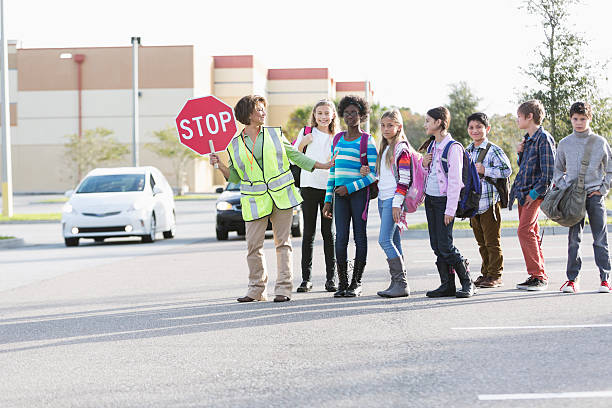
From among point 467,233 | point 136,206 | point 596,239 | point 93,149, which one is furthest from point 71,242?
point 93,149

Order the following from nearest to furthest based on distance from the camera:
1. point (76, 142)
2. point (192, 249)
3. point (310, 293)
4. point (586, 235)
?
1. point (310, 293)
2. point (192, 249)
3. point (586, 235)
4. point (76, 142)

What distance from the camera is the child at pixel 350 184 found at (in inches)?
344

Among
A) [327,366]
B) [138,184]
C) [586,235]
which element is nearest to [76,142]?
[138,184]

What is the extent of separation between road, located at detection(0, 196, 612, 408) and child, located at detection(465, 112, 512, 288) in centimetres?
27

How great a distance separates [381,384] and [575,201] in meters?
4.21

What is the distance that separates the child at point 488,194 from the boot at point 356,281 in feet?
4.61

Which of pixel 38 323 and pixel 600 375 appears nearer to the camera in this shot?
pixel 600 375

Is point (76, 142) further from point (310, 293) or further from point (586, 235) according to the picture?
point (310, 293)

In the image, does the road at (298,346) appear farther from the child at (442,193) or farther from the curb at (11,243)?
the curb at (11,243)

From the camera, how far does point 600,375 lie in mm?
5242

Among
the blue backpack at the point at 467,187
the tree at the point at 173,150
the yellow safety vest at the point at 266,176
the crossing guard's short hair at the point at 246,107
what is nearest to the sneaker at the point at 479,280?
the blue backpack at the point at 467,187

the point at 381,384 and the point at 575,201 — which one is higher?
the point at 575,201

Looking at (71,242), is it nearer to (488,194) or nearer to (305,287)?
(305,287)

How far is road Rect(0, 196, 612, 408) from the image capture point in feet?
16.4
